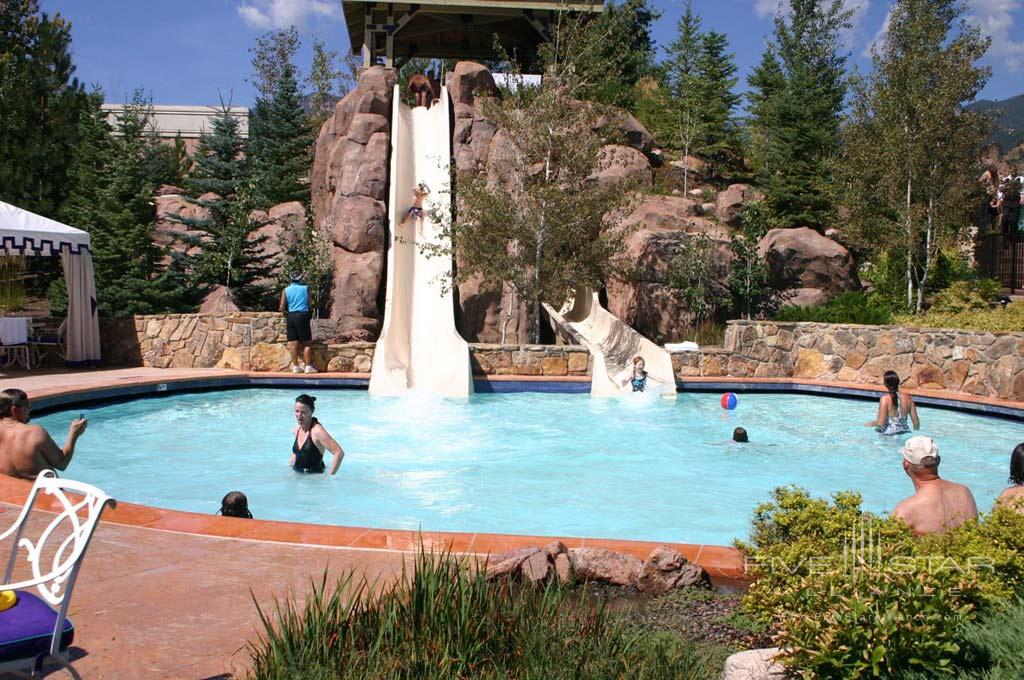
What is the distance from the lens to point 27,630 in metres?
2.68

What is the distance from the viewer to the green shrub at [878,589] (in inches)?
105

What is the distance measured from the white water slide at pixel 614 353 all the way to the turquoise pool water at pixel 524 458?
13.6 inches

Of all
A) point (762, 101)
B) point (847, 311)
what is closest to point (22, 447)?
point (847, 311)

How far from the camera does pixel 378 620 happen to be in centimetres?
312

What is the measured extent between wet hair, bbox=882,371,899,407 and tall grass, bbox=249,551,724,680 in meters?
7.56

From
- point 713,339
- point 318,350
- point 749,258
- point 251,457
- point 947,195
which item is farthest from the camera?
point 749,258

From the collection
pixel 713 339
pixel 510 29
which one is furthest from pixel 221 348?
pixel 510 29

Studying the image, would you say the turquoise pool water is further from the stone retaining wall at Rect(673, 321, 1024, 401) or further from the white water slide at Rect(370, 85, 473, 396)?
the stone retaining wall at Rect(673, 321, 1024, 401)

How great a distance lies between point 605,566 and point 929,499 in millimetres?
1735

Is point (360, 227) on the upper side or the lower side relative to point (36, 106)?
lower

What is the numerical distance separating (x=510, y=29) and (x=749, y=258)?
13.3 meters

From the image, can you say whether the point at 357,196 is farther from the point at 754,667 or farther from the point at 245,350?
the point at 754,667

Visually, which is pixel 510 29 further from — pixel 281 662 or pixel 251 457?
pixel 281 662

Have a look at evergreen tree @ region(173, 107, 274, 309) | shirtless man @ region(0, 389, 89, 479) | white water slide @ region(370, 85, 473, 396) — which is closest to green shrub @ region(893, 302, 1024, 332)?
white water slide @ region(370, 85, 473, 396)
